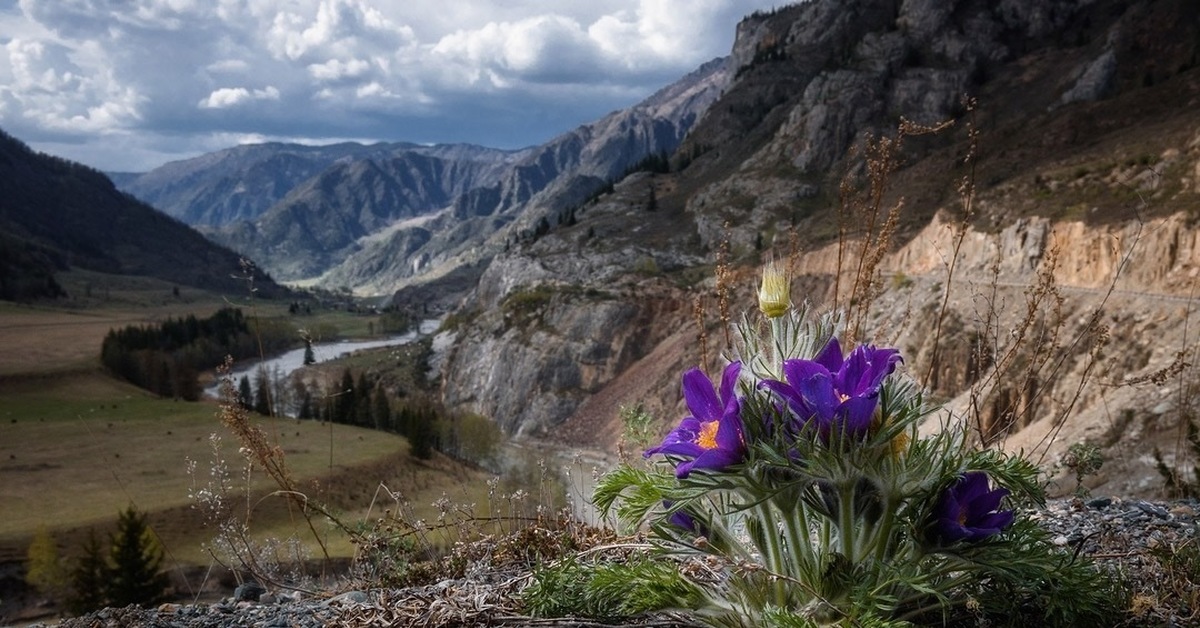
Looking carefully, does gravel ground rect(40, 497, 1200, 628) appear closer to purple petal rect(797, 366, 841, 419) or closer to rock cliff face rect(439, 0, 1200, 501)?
rock cliff face rect(439, 0, 1200, 501)

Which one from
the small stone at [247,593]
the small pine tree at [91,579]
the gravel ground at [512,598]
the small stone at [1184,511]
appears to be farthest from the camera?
the small pine tree at [91,579]

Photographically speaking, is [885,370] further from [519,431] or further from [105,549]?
[519,431]

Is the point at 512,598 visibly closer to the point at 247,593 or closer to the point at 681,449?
the point at 681,449

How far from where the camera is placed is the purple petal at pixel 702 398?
2.66 meters

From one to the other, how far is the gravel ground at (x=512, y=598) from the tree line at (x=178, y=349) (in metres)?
93.3

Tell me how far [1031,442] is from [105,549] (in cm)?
5288

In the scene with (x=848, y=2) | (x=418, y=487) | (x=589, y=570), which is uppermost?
(x=848, y=2)

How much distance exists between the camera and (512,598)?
10.5ft

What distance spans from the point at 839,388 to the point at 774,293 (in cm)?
41

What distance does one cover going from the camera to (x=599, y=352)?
2901 inches

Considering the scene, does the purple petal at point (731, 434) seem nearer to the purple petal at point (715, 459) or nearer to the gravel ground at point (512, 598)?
the purple petal at point (715, 459)

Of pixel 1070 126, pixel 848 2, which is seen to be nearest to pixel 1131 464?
pixel 1070 126

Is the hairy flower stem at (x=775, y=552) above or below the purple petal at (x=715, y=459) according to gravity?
below

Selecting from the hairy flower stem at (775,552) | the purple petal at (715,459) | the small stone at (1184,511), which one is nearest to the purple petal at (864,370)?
the purple petal at (715,459)
